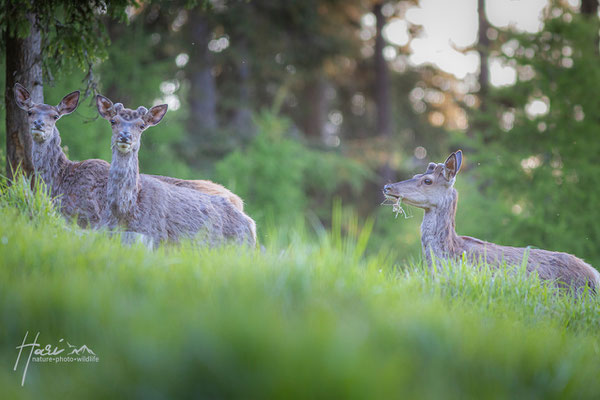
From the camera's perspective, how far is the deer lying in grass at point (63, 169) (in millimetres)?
6883

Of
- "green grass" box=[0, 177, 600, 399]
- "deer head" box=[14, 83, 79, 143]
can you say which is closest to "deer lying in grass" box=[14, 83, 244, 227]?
"deer head" box=[14, 83, 79, 143]

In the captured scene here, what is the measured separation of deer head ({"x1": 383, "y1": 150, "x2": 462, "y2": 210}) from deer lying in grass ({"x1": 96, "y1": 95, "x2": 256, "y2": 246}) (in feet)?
6.28

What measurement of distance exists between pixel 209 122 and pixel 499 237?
12.2 m

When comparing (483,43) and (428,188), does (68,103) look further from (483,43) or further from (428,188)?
(483,43)

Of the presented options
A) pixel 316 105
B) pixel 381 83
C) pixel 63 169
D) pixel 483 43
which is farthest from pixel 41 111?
pixel 483 43

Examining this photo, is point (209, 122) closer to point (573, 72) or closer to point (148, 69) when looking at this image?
point (148, 69)

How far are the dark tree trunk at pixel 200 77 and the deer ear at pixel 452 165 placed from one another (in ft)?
51.4

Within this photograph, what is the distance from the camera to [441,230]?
732 cm

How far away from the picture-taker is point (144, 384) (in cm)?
265

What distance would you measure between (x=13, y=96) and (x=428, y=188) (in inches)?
216

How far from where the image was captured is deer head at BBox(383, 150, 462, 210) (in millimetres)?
7227

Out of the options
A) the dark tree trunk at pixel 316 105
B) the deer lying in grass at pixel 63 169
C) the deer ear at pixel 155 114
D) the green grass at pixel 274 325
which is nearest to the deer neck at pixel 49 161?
the deer lying in grass at pixel 63 169

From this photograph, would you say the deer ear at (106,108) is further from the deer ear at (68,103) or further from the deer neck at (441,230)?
the deer neck at (441,230)

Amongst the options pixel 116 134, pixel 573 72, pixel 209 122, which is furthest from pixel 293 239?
pixel 209 122
